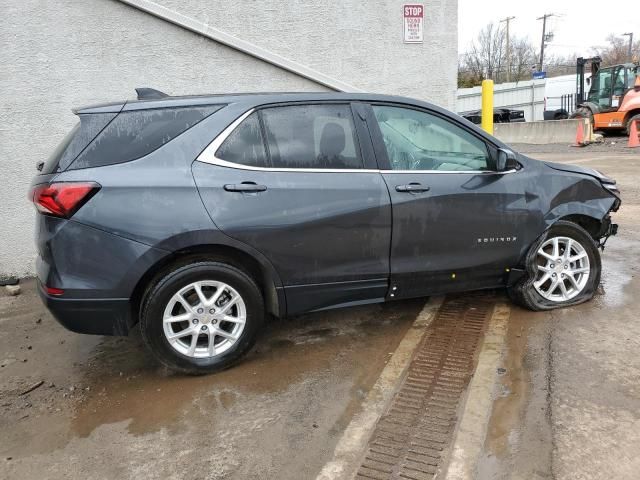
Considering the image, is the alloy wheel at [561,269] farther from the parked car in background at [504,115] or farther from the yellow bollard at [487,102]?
the parked car in background at [504,115]

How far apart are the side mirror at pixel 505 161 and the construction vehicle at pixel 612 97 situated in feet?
63.5

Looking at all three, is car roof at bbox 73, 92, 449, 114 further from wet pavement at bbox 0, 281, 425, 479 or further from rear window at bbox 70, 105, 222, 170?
wet pavement at bbox 0, 281, 425, 479

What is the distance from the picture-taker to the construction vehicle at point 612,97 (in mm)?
20828

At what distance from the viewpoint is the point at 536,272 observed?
421cm

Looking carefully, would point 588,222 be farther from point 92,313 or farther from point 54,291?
point 54,291

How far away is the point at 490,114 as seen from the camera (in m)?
7.91

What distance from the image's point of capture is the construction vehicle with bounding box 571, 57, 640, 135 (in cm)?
2083

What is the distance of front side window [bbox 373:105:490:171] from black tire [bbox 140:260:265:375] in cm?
138

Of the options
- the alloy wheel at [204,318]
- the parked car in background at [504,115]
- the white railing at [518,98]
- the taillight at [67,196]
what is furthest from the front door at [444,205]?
the white railing at [518,98]

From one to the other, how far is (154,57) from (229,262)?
3.28m

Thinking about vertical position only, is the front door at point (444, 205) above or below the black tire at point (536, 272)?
above

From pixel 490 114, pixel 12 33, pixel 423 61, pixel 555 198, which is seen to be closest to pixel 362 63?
pixel 423 61

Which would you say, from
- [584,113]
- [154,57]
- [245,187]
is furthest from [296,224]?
[584,113]

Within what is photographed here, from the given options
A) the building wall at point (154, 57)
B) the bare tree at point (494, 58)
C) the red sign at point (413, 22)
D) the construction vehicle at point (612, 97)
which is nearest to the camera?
the building wall at point (154, 57)
